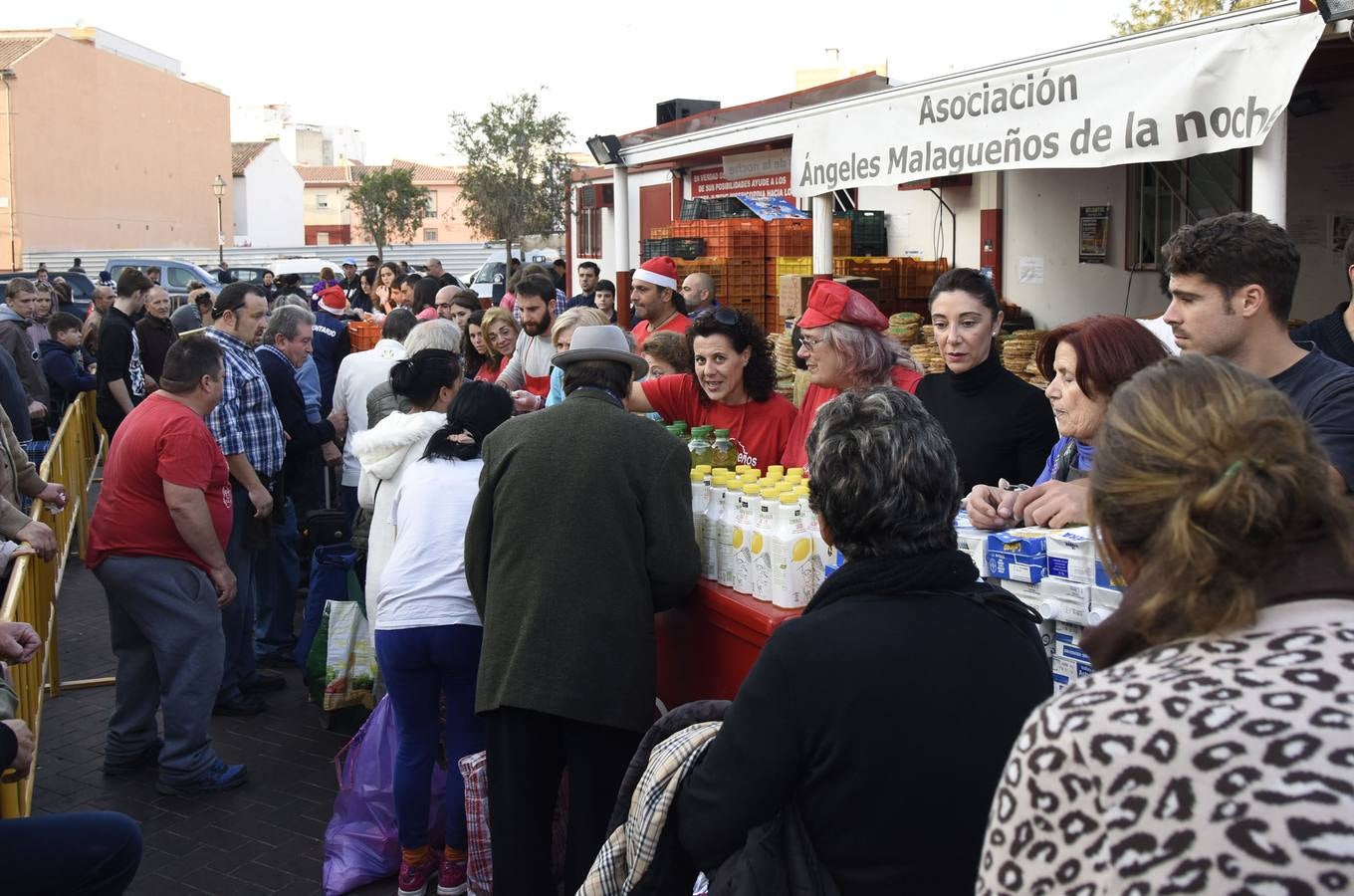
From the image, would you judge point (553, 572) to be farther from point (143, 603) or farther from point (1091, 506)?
point (143, 603)

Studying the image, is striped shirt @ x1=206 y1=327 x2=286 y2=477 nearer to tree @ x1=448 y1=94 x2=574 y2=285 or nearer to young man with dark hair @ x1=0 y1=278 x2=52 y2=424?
young man with dark hair @ x1=0 y1=278 x2=52 y2=424

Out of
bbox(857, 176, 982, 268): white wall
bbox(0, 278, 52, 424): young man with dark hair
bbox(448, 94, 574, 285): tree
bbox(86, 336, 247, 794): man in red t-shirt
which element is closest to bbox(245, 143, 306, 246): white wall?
bbox(448, 94, 574, 285): tree

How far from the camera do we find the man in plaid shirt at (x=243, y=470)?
6.38 metres

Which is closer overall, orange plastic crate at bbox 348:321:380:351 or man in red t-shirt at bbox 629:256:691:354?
man in red t-shirt at bbox 629:256:691:354

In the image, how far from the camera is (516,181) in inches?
1606

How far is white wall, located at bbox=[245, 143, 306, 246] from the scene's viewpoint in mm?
66125

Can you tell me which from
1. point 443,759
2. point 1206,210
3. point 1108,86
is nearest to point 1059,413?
point 443,759

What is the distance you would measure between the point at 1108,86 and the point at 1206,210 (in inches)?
183

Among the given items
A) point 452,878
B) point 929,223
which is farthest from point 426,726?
point 929,223

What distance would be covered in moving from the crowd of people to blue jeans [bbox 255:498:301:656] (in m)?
0.08

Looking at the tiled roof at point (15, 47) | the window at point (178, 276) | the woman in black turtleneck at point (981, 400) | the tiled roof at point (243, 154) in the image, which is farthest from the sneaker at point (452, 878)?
the tiled roof at point (243, 154)

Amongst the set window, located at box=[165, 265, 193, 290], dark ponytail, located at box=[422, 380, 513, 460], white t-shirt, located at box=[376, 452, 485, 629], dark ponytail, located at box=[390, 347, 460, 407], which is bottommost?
white t-shirt, located at box=[376, 452, 485, 629]

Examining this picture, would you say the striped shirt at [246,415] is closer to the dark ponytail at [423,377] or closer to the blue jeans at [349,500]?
the blue jeans at [349,500]

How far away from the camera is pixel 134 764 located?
226 inches
